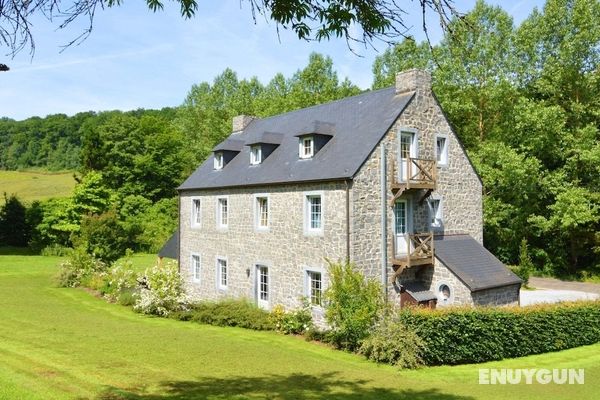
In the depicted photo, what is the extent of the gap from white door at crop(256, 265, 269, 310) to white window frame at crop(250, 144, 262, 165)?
507cm

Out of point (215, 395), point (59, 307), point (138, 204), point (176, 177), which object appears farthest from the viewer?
point (176, 177)

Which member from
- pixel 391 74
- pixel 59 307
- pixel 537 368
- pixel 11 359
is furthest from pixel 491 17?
pixel 11 359

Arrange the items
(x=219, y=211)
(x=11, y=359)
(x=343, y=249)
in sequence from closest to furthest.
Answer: (x=11, y=359) < (x=343, y=249) < (x=219, y=211)

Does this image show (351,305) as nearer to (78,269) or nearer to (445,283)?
(445,283)

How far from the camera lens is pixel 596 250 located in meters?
31.1

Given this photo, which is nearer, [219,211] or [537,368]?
[537,368]

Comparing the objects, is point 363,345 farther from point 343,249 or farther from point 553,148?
point 553,148

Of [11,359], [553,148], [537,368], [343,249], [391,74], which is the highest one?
[391,74]

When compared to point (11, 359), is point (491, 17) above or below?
above

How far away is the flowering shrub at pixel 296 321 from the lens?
753 inches

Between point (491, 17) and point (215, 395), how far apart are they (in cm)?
3368

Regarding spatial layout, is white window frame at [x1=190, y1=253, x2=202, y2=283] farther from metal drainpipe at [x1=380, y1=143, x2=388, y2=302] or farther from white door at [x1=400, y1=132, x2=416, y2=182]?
white door at [x1=400, y1=132, x2=416, y2=182]

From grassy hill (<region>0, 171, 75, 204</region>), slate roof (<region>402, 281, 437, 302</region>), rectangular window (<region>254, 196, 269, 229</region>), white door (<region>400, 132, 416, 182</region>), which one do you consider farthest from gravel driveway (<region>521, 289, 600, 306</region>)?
grassy hill (<region>0, 171, 75, 204</region>)

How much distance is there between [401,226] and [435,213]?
89.8 inches
